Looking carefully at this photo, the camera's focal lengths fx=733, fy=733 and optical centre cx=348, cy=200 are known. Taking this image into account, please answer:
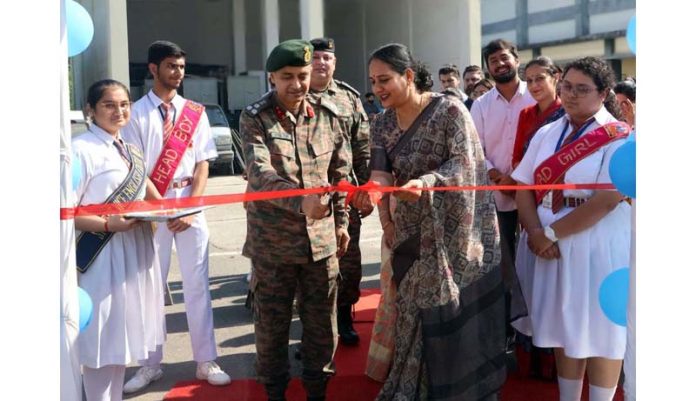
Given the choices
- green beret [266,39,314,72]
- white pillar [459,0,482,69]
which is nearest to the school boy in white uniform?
green beret [266,39,314,72]

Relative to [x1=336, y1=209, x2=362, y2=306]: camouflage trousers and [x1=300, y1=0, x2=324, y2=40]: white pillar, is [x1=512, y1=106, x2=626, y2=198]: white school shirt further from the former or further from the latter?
[x1=300, y1=0, x2=324, y2=40]: white pillar

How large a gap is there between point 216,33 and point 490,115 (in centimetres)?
1828

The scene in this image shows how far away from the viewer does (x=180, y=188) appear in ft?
13.0

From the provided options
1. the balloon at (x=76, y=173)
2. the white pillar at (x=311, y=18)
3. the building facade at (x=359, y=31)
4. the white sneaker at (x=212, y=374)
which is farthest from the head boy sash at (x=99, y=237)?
the building facade at (x=359, y=31)

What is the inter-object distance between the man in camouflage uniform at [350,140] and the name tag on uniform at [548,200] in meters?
1.13

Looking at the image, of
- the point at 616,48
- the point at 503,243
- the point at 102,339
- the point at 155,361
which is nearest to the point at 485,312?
the point at 503,243

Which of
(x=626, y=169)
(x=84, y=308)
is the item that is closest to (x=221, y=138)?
(x=84, y=308)

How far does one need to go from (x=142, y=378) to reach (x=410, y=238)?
180 centimetres

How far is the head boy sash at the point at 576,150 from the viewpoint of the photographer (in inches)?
117

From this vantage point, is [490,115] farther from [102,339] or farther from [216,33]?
[216,33]

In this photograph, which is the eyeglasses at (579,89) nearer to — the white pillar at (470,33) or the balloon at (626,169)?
the balloon at (626,169)

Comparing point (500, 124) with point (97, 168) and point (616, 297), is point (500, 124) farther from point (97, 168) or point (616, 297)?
point (97, 168)

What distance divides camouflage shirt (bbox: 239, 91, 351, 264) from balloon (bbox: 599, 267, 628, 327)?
1188 mm

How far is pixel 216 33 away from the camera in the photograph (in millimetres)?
21516
